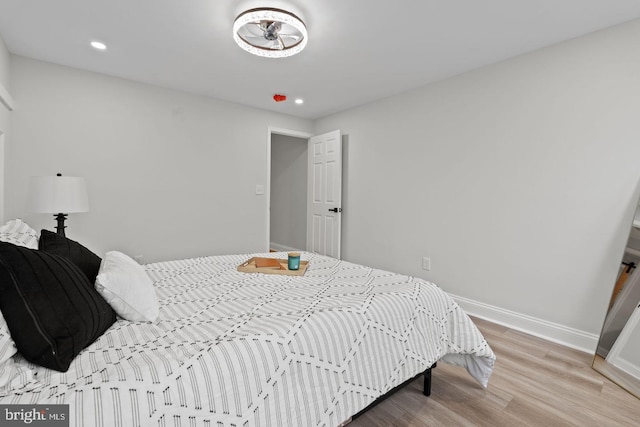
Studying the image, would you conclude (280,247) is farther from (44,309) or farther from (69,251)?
(44,309)

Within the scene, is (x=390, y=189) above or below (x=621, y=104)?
below

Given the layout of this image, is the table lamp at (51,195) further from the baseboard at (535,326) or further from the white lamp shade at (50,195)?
the baseboard at (535,326)

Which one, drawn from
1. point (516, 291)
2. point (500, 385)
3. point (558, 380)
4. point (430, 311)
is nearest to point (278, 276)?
point (430, 311)

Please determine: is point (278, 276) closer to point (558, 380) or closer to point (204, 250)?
point (558, 380)

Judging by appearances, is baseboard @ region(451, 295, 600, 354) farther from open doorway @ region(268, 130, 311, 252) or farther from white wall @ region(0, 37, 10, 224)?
white wall @ region(0, 37, 10, 224)

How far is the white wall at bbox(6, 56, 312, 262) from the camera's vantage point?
2832 mm

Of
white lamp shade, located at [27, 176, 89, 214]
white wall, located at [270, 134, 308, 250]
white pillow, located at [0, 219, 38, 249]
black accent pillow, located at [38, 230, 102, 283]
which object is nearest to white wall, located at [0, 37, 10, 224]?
white lamp shade, located at [27, 176, 89, 214]

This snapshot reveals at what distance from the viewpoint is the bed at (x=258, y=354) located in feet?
2.73

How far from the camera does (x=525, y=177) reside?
2.59 metres

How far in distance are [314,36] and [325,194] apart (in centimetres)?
237

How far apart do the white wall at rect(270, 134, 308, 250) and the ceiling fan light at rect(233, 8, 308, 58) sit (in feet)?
9.24

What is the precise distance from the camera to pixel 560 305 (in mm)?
2414

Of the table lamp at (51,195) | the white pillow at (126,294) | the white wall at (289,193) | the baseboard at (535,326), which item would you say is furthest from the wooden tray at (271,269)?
the white wall at (289,193)

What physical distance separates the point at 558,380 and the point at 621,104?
196cm
